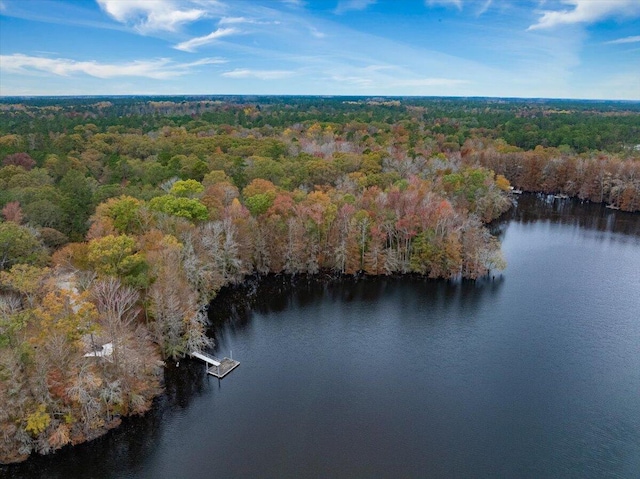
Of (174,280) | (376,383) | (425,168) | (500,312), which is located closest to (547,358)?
(500,312)

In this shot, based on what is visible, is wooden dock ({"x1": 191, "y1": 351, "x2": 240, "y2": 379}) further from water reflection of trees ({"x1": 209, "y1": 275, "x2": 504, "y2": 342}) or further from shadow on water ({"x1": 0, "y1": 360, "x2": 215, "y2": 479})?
water reflection of trees ({"x1": 209, "y1": 275, "x2": 504, "y2": 342})

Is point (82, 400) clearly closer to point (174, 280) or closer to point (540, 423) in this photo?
point (174, 280)

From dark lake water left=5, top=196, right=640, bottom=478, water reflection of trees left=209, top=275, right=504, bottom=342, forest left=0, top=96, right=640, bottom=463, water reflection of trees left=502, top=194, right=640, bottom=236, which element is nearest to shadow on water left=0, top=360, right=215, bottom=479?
dark lake water left=5, top=196, right=640, bottom=478

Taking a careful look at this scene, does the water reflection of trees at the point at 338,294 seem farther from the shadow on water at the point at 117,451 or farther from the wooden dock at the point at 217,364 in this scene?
the shadow on water at the point at 117,451

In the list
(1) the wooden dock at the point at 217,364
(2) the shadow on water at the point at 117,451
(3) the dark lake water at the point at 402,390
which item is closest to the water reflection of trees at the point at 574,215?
(3) the dark lake water at the point at 402,390

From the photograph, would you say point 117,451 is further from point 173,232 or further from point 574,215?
point 574,215
